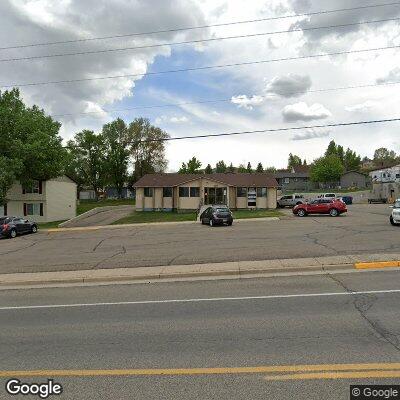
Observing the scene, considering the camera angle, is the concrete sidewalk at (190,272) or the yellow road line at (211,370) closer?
the yellow road line at (211,370)

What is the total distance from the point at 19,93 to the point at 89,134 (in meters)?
40.8

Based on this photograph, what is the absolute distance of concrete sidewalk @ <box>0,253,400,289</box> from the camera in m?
11.4

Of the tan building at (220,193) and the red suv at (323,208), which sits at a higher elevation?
the tan building at (220,193)

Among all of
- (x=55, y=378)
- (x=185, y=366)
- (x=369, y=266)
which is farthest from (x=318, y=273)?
(x=55, y=378)

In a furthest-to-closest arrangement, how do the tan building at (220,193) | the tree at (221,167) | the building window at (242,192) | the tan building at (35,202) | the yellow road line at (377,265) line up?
the tree at (221,167)
the building window at (242,192)
the tan building at (220,193)
the tan building at (35,202)
the yellow road line at (377,265)

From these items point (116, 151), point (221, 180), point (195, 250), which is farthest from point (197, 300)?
point (116, 151)

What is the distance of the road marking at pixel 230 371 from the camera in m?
4.71

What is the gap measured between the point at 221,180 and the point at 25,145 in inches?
926

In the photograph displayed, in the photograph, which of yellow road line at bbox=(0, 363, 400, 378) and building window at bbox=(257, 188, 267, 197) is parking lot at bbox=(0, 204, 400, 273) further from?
building window at bbox=(257, 188, 267, 197)

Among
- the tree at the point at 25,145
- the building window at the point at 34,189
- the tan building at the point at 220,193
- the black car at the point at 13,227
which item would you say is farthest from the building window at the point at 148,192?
the black car at the point at 13,227

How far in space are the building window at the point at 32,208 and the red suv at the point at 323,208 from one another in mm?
29931

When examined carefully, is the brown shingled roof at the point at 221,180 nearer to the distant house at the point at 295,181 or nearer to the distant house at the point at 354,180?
Result: the distant house at the point at 354,180

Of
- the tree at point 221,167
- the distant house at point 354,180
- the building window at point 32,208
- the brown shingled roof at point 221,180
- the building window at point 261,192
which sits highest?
the tree at point 221,167

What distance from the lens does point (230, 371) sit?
4828mm
